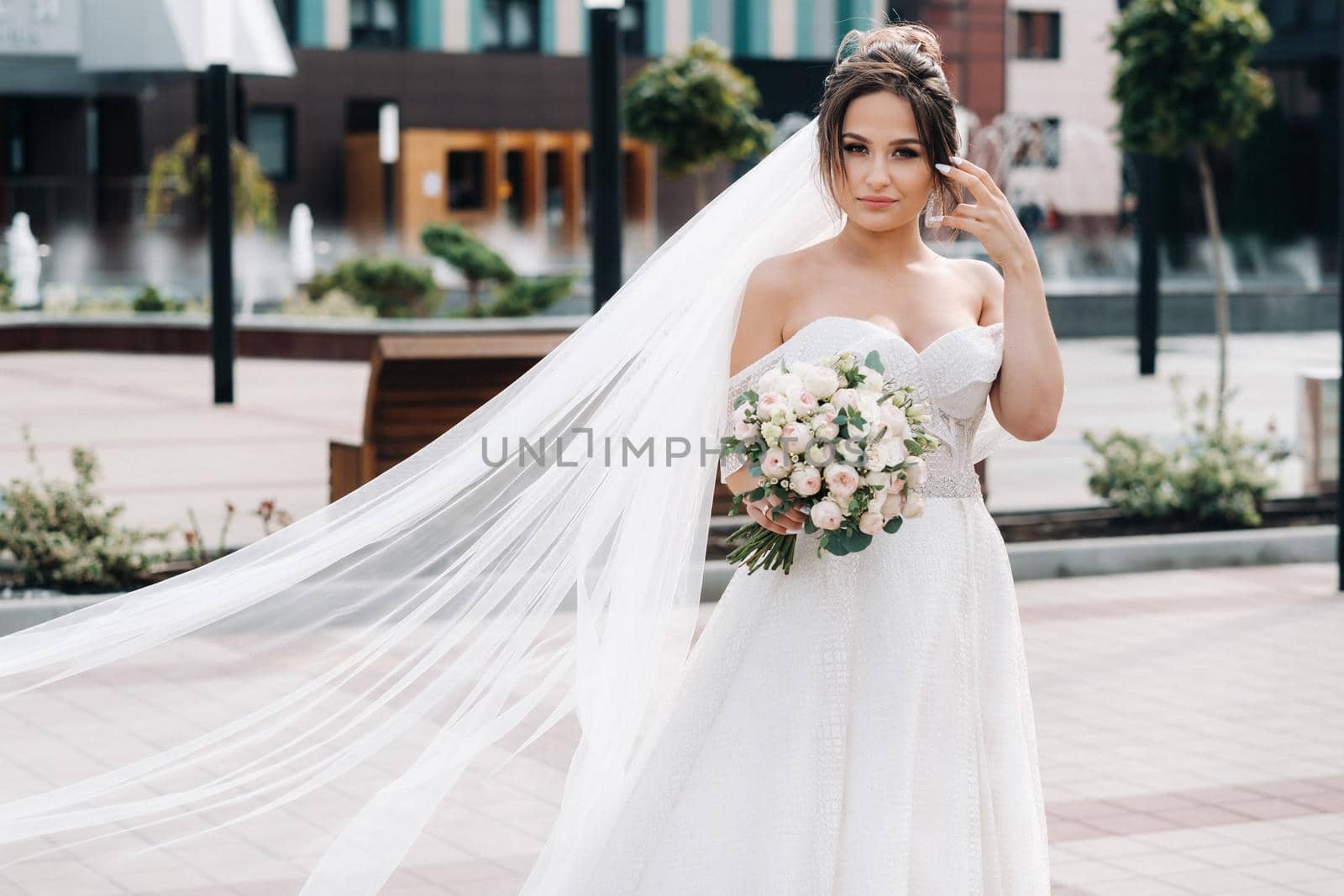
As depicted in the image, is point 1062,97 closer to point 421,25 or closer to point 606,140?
point 421,25

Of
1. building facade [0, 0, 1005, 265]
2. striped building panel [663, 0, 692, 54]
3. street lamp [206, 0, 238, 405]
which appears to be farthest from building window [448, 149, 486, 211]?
street lamp [206, 0, 238, 405]

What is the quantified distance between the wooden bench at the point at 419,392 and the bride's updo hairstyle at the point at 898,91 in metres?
5.02

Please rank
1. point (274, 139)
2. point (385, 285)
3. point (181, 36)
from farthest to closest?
1. point (274, 139)
2. point (385, 285)
3. point (181, 36)

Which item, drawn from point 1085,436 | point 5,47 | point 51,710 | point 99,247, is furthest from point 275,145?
point 51,710

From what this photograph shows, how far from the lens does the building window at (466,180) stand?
46188 mm

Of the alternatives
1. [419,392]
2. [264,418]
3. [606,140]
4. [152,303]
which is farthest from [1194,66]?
[152,303]

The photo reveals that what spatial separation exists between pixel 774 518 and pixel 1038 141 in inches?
2202

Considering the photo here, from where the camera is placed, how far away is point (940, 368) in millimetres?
3695

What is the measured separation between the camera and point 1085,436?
10.1 meters

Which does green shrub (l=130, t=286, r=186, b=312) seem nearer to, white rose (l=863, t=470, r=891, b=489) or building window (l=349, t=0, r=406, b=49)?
white rose (l=863, t=470, r=891, b=489)

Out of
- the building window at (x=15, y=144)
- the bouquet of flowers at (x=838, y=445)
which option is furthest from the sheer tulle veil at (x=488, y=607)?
the building window at (x=15, y=144)

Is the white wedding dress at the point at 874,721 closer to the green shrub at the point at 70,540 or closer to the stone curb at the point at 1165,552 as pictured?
the green shrub at the point at 70,540

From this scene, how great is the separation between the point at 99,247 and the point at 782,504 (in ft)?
115

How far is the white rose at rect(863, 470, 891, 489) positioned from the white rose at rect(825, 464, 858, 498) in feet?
0.07
